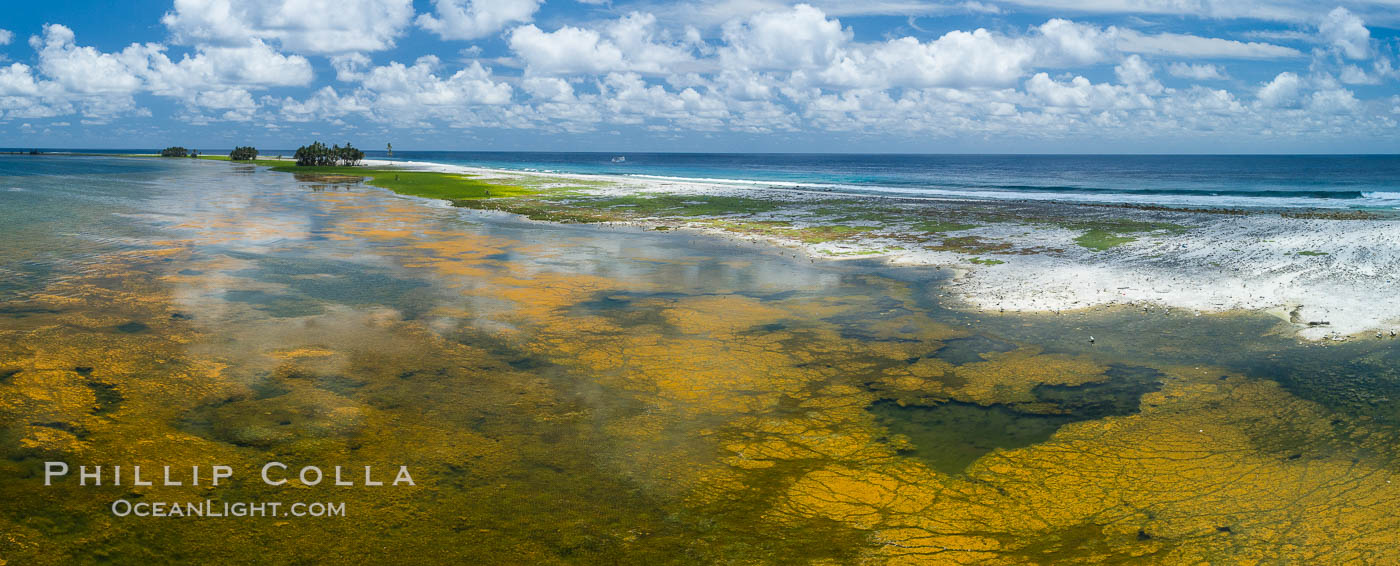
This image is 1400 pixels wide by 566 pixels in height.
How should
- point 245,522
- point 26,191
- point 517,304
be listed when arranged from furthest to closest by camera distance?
point 26,191 → point 517,304 → point 245,522

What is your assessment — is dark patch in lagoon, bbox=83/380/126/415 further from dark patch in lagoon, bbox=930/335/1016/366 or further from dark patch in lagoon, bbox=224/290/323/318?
dark patch in lagoon, bbox=930/335/1016/366

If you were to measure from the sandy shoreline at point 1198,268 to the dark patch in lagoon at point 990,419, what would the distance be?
20.6ft

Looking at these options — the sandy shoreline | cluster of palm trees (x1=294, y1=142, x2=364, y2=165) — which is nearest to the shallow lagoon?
the sandy shoreline

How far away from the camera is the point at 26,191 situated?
59844 mm

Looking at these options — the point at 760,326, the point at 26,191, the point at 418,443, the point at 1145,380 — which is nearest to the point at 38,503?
the point at 418,443

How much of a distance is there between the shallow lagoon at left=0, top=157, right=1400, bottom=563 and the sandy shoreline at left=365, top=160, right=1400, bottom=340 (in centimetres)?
189

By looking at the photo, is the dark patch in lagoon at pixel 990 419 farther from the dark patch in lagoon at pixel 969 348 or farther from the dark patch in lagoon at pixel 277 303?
the dark patch in lagoon at pixel 277 303

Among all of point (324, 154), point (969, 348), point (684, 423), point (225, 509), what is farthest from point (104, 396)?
point (324, 154)

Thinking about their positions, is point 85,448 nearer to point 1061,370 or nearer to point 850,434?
point 850,434

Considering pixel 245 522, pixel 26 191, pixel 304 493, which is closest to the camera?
pixel 245 522

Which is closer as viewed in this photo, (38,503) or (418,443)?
(38,503)

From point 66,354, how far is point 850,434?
13.8m

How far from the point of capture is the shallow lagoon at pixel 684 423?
847 centimetres

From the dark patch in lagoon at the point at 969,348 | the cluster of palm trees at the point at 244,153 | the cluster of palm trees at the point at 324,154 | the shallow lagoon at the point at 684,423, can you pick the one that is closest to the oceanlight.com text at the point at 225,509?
the shallow lagoon at the point at 684,423
